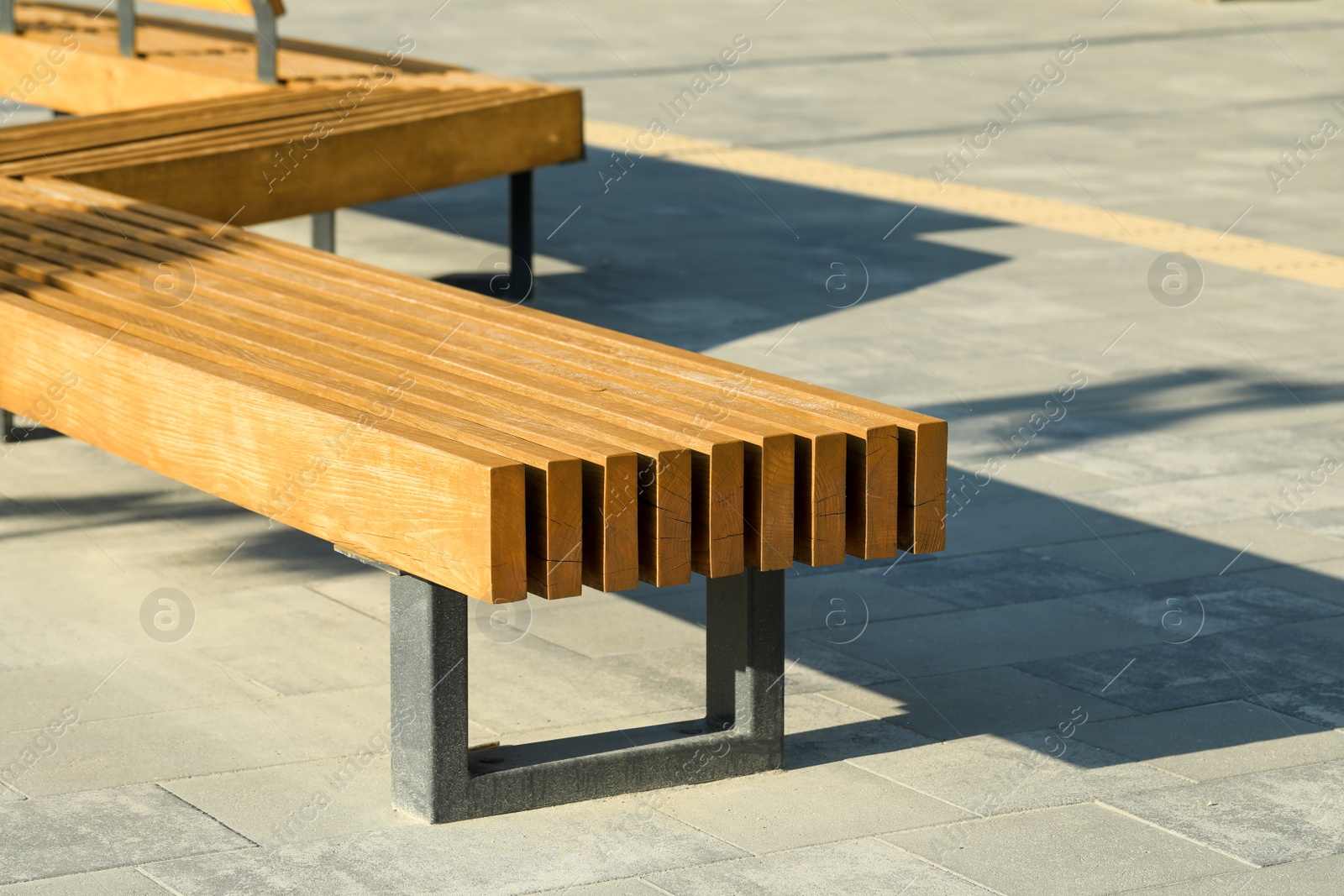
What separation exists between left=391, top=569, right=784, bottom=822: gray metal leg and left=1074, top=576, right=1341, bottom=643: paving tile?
1538 millimetres

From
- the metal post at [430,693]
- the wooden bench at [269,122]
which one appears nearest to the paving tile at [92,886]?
the metal post at [430,693]

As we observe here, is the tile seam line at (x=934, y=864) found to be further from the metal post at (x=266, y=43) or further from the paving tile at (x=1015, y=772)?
the metal post at (x=266, y=43)

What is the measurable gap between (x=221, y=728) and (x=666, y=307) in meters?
4.88

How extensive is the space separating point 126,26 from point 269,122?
178cm

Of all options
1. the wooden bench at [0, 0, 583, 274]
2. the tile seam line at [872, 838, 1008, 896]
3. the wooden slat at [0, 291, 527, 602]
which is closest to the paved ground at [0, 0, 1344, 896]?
the tile seam line at [872, 838, 1008, 896]

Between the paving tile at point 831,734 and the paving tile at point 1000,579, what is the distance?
36.3 inches

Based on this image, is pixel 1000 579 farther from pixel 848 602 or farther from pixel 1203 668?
pixel 1203 668

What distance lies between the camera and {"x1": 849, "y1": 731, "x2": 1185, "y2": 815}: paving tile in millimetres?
4164

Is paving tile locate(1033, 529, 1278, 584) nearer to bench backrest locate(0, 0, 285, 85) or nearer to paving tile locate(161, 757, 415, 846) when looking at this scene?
paving tile locate(161, 757, 415, 846)

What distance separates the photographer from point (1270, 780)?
4258 millimetres

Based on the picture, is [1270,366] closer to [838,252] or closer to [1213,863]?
[838,252]

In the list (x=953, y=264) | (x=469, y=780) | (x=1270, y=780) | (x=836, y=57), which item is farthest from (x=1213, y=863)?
(x=836, y=57)

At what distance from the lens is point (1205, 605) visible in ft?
17.8

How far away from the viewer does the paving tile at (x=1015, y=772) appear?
416cm
